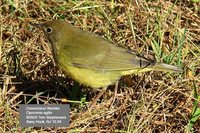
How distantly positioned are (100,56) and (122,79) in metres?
0.49

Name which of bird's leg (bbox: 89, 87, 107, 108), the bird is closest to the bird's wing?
the bird

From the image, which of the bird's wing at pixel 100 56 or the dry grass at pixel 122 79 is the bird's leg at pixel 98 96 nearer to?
the dry grass at pixel 122 79

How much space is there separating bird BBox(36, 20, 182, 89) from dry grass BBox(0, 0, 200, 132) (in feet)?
0.89

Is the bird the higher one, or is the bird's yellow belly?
the bird

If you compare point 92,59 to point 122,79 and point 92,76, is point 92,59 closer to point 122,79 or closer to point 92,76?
point 92,76

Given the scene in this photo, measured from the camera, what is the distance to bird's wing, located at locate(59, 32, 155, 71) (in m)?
4.90

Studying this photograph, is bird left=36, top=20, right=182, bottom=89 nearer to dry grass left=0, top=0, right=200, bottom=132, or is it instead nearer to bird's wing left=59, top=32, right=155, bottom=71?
bird's wing left=59, top=32, right=155, bottom=71

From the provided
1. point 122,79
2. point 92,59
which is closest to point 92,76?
point 92,59

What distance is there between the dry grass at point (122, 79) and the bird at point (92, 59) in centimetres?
27

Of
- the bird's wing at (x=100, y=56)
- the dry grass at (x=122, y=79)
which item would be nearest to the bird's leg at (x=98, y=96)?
the dry grass at (x=122, y=79)

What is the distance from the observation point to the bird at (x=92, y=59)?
489 centimetres

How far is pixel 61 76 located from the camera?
5.53 meters

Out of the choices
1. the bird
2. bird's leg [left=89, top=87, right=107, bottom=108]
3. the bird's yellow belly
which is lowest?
bird's leg [left=89, top=87, right=107, bottom=108]

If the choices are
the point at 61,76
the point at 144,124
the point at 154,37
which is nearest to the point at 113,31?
the point at 154,37
